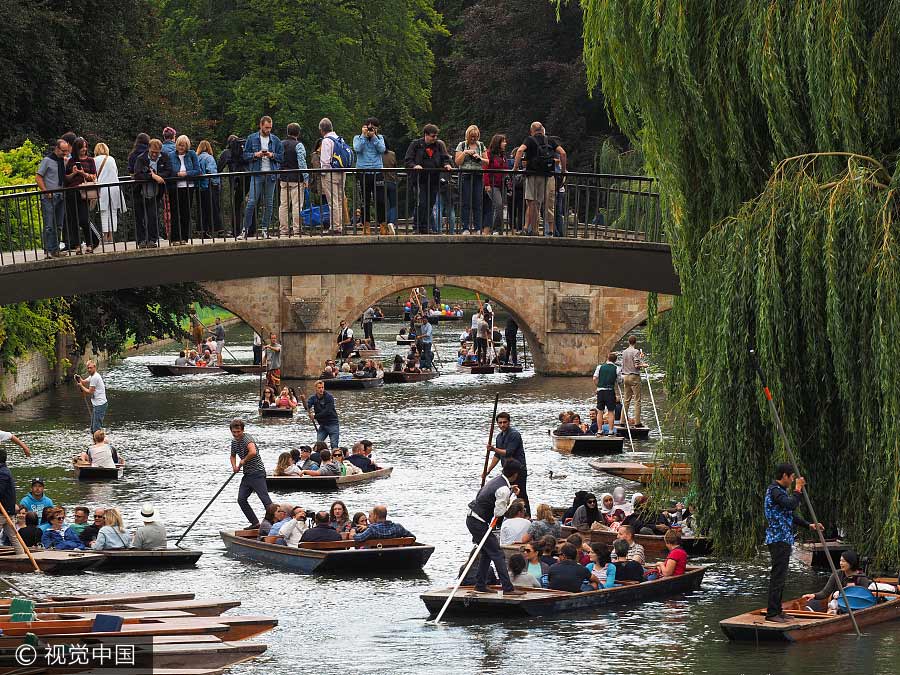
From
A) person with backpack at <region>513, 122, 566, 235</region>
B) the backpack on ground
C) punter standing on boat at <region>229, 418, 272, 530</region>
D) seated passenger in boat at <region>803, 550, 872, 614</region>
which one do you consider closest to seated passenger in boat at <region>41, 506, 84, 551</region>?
punter standing on boat at <region>229, 418, 272, 530</region>

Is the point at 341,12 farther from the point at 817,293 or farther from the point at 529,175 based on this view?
the point at 817,293

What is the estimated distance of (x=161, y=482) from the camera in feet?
74.0

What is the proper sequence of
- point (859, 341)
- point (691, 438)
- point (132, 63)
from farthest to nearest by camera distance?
point (132, 63) < point (691, 438) < point (859, 341)

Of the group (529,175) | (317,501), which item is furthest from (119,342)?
(529,175)

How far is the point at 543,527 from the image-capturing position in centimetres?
1662

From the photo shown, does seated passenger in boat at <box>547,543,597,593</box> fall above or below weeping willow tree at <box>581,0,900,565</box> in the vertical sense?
below

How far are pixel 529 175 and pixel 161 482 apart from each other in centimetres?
718

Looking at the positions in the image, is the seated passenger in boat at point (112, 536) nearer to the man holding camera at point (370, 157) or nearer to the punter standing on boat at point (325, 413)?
the man holding camera at point (370, 157)

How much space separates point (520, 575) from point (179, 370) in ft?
83.6

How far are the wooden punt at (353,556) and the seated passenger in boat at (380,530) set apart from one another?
66mm

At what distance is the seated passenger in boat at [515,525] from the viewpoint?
1648 cm

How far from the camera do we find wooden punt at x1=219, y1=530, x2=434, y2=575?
1633cm

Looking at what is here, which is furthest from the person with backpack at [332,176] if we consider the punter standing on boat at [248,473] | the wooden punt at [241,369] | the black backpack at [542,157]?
the wooden punt at [241,369]

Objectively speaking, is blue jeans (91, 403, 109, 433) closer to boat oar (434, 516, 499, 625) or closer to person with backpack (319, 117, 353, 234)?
person with backpack (319, 117, 353, 234)
